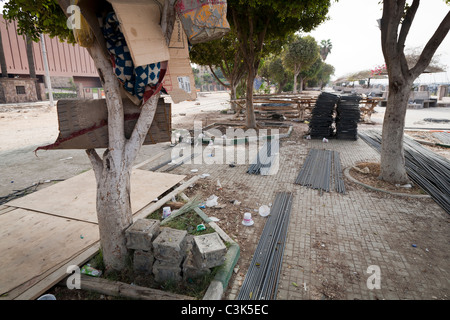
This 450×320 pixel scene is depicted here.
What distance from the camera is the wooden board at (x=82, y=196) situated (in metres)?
4.44

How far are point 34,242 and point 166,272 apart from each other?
217cm

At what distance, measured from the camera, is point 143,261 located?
2.93 metres

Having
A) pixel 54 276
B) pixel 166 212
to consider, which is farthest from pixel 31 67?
pixel 54 276

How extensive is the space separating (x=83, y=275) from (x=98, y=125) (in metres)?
1.77

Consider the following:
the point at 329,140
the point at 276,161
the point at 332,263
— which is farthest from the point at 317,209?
the point at 329,140

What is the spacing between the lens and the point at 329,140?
10.6m

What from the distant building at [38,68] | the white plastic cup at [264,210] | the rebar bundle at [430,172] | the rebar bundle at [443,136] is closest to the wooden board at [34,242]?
the white plastic cup at [264,210]

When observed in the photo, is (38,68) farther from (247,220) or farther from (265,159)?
(247,220)

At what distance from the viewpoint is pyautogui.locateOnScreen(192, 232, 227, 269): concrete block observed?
9.17 feet

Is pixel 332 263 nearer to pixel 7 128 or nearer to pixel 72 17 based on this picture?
pixel 72 17

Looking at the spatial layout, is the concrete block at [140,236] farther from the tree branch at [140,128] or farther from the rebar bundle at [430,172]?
the rebar bundle at [430,172]

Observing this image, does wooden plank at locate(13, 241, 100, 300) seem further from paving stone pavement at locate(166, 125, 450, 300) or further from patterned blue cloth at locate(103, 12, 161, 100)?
patterned blue cloth at locate(103, 12, 161, 100)

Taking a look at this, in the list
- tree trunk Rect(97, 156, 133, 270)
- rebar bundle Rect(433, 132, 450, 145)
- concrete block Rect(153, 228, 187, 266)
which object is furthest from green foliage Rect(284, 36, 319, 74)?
concrete block Rect(153, 228, 187, 266)
